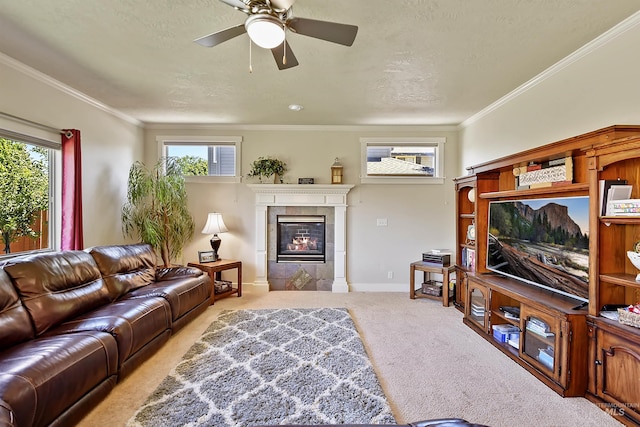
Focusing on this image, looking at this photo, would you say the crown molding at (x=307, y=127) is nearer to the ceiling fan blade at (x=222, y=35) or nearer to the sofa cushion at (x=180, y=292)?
the sofa cushion at (x=180, y=292)

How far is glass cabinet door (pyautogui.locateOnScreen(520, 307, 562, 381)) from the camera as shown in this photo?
2.04m

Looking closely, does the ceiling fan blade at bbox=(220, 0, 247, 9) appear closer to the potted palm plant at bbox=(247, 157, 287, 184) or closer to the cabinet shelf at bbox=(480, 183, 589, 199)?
the cabinet shelf at bbox=(480, 183, 589, 199)

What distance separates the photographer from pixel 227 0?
1.42 metres

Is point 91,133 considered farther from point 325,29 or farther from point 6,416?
point 325,29

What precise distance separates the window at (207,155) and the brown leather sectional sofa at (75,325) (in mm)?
1746

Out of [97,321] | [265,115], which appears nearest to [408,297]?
[265,115]

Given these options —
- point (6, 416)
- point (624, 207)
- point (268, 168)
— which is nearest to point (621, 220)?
point (624, 207)

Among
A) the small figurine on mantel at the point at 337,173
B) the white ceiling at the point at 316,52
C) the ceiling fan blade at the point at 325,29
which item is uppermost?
the white ceiling at the point at 316,52

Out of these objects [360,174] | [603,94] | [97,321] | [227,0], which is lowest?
[97,321]

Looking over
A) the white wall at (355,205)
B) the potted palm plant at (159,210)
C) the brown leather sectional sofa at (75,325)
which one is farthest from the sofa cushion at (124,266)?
the white wall at (355,205)

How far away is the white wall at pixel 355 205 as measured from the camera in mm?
4520

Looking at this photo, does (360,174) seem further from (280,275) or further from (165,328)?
(165,328)

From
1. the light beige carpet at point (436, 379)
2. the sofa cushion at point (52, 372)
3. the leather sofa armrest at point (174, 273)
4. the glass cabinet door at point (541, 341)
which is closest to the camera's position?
the sofa cushion at point (52, 372)

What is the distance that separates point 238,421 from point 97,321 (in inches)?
53.6
